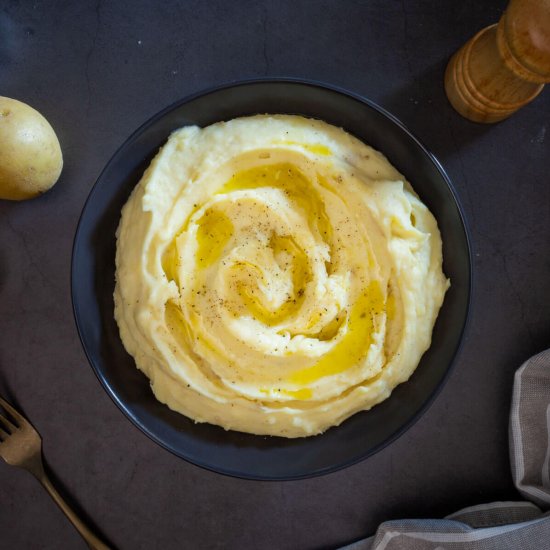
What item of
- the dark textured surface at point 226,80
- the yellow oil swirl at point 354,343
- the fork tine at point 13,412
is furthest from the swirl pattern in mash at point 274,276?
the fork tine at point 13,412

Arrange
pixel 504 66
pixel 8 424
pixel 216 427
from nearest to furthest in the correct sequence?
pixel 504 66 → pixel 216 427 → pixel 8 424

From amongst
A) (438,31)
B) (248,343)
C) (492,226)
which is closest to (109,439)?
(248,343)

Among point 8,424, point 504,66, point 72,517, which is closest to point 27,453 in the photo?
point 8,424

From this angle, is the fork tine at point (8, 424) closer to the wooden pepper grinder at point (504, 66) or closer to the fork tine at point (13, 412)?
the fork tine at point (13, 412)

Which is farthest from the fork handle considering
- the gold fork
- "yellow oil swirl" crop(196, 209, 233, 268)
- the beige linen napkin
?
"yellow oil swirl" crop(196, 209, 233, 268)

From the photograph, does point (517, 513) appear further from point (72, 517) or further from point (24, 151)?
point (24, 151)

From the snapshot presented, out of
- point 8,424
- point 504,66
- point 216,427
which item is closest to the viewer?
point 504,66

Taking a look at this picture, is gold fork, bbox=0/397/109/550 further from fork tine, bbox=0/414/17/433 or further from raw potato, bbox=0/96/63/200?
raw potato, bbox=0/96/63/200
